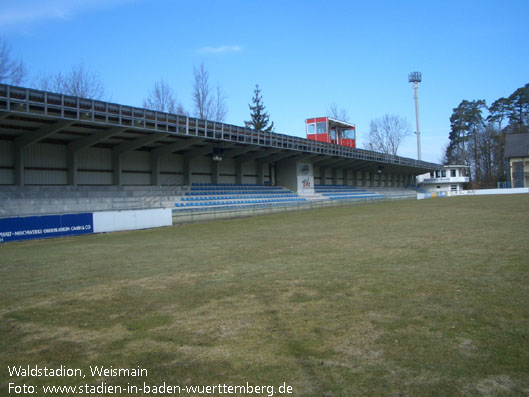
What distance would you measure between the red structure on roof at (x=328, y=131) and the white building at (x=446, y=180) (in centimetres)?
3471

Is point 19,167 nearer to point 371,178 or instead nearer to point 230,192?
point 230,192

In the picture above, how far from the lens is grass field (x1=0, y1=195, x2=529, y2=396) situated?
3.56m

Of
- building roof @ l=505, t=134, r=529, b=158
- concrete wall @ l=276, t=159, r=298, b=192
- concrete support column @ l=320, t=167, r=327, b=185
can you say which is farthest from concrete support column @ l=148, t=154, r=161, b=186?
building roof @ l=505, t=134, r=529, b=158

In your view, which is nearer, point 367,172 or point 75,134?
point 75,134

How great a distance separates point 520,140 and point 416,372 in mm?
85891

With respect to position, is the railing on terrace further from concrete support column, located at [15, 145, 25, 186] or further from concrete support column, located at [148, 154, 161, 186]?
concrete support column, located at [148, 154, 161, 186]

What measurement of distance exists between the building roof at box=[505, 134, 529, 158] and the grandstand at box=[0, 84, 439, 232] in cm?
5135

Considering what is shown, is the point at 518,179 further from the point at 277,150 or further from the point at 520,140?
the point at 277,150

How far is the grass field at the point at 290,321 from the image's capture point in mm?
3562

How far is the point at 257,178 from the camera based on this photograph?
1576 inches

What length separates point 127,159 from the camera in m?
27.2

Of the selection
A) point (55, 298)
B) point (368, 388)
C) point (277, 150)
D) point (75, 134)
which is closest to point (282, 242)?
point (55, 298)

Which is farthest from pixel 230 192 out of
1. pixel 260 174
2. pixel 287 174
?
pixel 287 174

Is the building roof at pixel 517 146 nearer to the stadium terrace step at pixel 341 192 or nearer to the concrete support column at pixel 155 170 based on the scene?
the stadium terrace step at pixel 341 192
